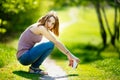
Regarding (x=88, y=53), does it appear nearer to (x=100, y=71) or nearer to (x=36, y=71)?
(x=100, y=71)

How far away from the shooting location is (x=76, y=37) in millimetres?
37625

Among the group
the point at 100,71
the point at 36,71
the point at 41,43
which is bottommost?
the point at 100,71

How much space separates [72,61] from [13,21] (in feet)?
69.1

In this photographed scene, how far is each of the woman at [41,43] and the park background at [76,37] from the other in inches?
18.9

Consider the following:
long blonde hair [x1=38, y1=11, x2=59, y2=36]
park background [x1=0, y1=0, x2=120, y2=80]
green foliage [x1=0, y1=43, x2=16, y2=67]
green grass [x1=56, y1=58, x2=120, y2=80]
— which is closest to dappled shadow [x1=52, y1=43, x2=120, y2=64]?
park background [x1=0, y1=0, x2=120, y2=80]

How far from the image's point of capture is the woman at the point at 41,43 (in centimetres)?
1248

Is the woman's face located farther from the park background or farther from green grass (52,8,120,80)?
green grass (52,8,120,80)

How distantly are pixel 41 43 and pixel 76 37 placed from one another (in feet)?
82.3

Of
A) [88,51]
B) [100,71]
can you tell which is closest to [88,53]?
[88,51]

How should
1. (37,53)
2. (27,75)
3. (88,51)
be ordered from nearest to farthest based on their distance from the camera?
(37,53), (27,75), (88,51)

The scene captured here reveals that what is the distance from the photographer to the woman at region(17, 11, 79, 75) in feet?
41.0

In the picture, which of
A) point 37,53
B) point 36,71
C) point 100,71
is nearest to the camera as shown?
point 37,53

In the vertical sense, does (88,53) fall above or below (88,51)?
above

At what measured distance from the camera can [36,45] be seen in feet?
41.6
